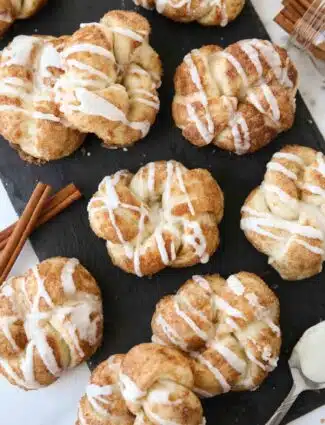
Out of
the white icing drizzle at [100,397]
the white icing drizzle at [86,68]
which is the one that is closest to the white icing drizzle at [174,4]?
the white icing drizzle at [86,68]

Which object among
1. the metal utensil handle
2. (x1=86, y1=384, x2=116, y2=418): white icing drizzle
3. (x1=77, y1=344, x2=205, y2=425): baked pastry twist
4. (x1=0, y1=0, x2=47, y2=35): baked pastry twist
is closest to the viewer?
(x1=77, y1=344, x2=205, y2=425): baked pastry twist

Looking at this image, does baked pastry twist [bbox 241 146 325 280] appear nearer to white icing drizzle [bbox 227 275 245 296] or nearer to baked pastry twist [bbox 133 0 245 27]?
white icing drizzle [bbox 227 275 245 296]

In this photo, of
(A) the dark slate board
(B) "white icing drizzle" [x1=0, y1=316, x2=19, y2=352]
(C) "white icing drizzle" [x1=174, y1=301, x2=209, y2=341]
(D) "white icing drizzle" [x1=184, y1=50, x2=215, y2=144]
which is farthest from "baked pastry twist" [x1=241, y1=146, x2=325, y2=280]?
(B) "white icing drizzle" [x1=0, y1=316, x2=19, y2=352]

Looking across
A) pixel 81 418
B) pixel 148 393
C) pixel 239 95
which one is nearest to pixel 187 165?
pixel 239 95

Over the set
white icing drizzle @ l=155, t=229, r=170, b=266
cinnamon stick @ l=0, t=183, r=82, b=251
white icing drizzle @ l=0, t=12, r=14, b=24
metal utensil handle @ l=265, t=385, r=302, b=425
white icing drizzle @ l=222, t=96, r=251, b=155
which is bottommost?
metal utensil handle @ l=265, t=385, r=302, b=425

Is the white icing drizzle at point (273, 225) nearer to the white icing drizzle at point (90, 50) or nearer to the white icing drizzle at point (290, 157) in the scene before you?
the white icing drizzle at point (290, 157)

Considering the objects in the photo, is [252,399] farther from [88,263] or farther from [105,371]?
[88,263]
